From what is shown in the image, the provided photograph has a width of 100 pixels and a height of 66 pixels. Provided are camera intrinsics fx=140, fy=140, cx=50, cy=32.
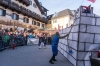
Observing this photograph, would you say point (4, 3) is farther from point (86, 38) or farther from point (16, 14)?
point (86, 38)

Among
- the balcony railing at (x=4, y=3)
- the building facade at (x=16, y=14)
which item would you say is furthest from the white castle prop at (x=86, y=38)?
the balcony railing at (x=4, y=3)

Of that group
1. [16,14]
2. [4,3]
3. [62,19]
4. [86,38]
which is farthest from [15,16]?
[86,38]

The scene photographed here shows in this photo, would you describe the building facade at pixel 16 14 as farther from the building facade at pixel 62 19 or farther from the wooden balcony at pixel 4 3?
the building facade at pixel 62 19

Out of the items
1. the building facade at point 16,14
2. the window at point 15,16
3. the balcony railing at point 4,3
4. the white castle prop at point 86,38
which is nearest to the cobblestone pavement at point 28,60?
the white castle prop at point 86,38

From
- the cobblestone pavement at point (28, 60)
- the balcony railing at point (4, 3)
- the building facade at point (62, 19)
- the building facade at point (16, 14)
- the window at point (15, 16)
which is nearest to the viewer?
the cobblestone pavement at point (28, 60)

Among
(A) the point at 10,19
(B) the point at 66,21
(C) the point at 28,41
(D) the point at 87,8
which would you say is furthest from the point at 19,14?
(D) the point at 87,8

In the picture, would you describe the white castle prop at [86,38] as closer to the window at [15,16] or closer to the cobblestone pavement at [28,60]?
the cobblestone pavement at [28,60]

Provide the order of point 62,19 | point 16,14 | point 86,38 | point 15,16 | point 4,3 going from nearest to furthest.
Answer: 1. point 86,38
2. point 4,3
3. point 15,16
4. point 16,14
5. point 62,19

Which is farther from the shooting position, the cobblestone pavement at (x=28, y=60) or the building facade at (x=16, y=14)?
the building facade at (x=16, y=14)

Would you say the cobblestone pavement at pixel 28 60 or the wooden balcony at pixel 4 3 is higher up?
the wooden balcony at pixel 4 3

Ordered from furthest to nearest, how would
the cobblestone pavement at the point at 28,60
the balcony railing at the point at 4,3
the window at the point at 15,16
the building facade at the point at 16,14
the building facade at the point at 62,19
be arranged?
1. the building facade at the point at 62,19
2. the window at the point at 15,16
3. the building facade at the point at 16,14
4. the balcony railing at the point at 4,3
5. the cobblestone pavement at the point at 28,60

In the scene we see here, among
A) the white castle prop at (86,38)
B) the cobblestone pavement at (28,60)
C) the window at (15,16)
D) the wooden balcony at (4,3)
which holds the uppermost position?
the wooden balcony at (4,3)

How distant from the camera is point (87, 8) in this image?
7.50 metres

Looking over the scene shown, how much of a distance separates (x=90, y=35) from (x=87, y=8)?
4.79 ft
